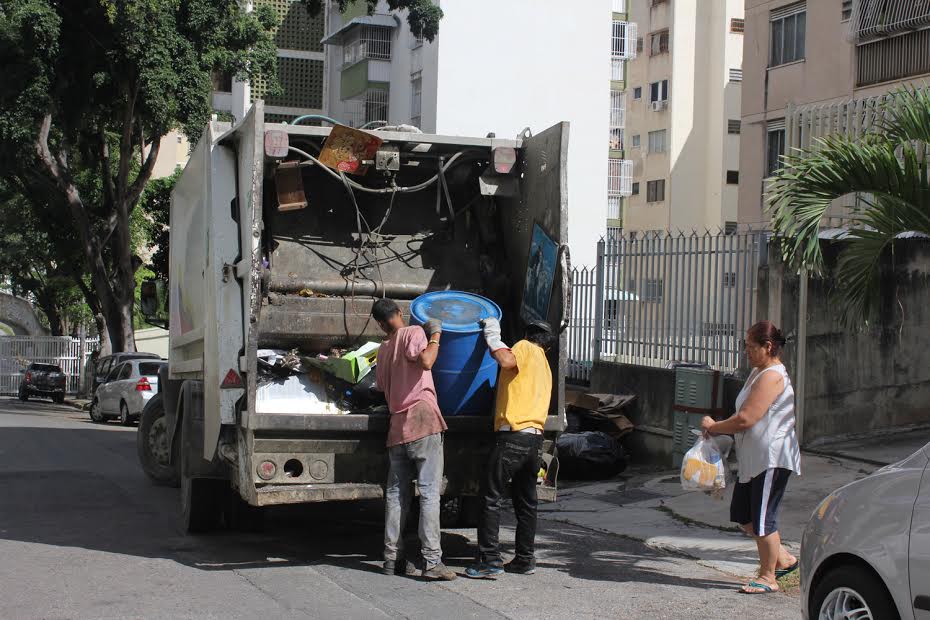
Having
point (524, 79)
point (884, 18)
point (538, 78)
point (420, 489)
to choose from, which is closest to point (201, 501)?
point (420, 489)

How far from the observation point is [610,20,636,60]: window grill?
46.4 m

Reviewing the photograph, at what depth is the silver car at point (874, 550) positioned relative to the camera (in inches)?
171

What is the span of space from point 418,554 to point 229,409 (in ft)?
5.41

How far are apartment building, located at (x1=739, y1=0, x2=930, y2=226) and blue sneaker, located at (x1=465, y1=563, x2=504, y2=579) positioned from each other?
13090 millimetres

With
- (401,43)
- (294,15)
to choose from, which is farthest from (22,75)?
(294,15)

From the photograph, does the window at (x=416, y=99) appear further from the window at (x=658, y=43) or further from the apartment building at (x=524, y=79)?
the window at (x=658, y=43)

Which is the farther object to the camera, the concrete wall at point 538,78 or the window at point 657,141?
the window at point 657,141

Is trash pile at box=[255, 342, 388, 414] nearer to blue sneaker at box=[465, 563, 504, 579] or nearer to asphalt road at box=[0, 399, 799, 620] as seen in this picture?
asphalt road at box=[0, 399, 799, 620]

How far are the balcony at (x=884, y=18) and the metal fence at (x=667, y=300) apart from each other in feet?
28.8

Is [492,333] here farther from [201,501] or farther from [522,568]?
[201,501]

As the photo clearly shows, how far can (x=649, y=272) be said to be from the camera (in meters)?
12.7

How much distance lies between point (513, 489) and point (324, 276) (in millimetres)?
2391

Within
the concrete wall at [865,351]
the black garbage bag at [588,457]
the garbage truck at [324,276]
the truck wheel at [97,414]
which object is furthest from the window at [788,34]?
the garbage truck at [324,276]

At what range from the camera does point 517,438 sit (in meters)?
6.91
